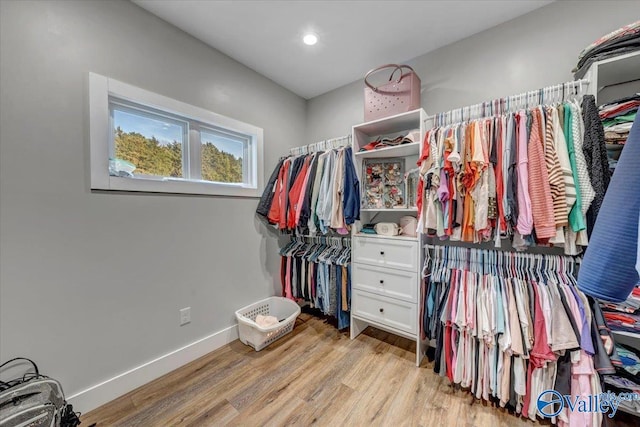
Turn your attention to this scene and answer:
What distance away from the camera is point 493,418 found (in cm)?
131

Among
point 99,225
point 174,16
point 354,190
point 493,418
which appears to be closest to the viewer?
point 493,418

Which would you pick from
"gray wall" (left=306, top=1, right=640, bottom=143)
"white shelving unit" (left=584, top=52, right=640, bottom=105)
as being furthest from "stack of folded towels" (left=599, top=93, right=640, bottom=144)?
"gray wall" (left=306, top=1, right=640, bottom=143)

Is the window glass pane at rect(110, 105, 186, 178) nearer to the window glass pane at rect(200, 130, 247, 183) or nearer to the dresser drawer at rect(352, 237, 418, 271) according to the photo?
the window glass pane at rect(200, 130, 247, 183)

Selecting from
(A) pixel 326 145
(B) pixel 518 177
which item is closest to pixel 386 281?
(B) pixel 518 177

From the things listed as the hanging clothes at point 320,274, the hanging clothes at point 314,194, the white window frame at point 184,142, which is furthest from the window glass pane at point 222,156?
the hanging clothes at point 320,274

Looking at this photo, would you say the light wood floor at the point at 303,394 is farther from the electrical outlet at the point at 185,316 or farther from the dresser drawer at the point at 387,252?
the dresser drawer at the point at 387,252

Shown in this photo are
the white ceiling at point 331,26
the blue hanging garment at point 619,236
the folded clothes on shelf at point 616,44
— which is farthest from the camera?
the white ceiling at point 331,26

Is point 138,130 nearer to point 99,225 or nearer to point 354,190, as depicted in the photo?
point 99,225

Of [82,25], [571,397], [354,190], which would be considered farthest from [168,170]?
[571,397]

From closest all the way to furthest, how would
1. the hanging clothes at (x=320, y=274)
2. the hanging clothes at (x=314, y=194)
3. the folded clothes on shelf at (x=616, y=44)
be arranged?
the folded clothes on shelf at (x=616, y=44) < the hanging clothes at (x=314, y=194) < the hanging clothes at (x=320, y=274)

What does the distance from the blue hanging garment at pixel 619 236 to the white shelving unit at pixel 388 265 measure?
1.29 metres

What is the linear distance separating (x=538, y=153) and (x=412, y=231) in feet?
2.89

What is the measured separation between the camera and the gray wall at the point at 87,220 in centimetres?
118

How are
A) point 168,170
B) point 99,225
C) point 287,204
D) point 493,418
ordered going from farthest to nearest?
point 287,204, point 168,170, point 99,225, point 493,418
